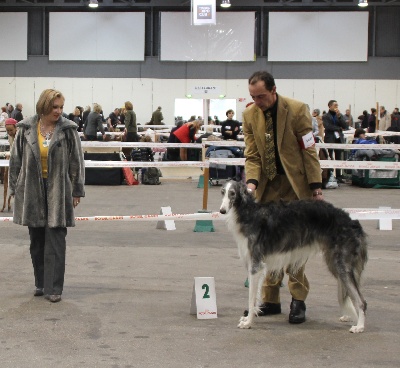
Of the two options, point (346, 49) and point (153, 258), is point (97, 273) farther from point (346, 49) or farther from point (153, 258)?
point (346, 49)

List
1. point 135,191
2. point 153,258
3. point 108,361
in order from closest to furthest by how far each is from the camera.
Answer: point 108,361
point 153,258
point 135,191

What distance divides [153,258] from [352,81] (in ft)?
84.7

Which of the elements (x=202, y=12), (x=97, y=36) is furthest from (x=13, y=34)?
(x=202, y=12)

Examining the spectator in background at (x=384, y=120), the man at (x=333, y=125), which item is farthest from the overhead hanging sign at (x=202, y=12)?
the man at (x=333, y=125)

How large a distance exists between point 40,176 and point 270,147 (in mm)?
1773

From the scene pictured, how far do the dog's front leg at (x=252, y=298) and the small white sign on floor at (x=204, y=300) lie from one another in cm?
32

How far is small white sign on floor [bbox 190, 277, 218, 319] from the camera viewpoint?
5297mm

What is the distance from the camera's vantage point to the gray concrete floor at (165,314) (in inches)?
175

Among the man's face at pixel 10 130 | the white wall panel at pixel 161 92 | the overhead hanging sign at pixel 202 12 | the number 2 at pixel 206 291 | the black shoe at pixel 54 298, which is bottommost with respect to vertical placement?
the black shoe at pixel 54 298

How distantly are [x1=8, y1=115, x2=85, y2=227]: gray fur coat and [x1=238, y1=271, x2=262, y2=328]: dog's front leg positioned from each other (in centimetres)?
161

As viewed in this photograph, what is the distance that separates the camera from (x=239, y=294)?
609cm

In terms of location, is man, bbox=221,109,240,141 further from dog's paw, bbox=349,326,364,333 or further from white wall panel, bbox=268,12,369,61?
white wall panel, bbox=268,12,369,61

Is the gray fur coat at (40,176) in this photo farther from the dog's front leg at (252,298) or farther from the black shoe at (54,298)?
the dog's front leg at (252,298)

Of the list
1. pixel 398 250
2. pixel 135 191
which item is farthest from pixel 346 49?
pixel 398 250
